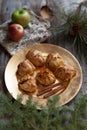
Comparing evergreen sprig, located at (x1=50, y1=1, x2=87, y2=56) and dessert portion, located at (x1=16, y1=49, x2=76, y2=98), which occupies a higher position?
evergreen sprig, located at (x1=50, y1=1, x2=87, y2=56)

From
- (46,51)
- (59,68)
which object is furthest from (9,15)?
(59,68)

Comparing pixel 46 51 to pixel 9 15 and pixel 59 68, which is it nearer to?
pixel 59 68

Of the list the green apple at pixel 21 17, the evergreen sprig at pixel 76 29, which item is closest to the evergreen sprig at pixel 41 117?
the evergreen sprig at pixel 76 29

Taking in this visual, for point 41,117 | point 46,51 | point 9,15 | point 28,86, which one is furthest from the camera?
point 9,15

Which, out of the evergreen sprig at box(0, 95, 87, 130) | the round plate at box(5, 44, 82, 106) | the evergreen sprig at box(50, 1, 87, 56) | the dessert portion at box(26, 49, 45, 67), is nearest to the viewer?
the evergreen sprig at box(0, 95, 87, 130)

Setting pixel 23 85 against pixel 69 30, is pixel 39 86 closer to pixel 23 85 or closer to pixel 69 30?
pixel 23 85

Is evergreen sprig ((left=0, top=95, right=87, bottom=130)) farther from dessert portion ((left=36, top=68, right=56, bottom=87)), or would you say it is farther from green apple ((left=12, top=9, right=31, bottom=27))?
green apple ((left=12, top=9, right=31, bottom=27))

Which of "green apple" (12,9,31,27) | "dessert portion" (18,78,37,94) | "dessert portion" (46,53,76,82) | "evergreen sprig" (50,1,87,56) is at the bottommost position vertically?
"dessert portion" (18,78,37,94)

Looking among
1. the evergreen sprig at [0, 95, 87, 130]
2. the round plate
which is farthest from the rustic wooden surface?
the evergreen sprig at [0, 95, 87, 130]

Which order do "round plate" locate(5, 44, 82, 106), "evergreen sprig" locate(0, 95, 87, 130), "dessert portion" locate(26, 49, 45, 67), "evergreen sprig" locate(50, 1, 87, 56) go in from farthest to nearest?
"evergreen sprig" locate(50, 1, 87, 56)
"dessert portion" locate(26, 49, 45, 67)
"round plate" locate(5, 44, 82, 106)
"evergreen sprig" locate(0, 95, 87, 130)
